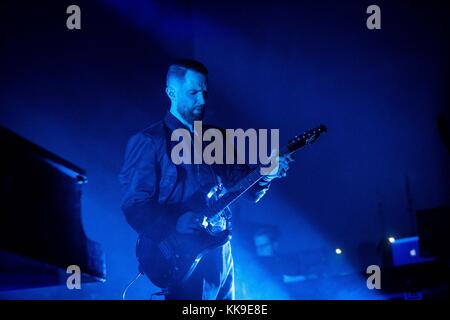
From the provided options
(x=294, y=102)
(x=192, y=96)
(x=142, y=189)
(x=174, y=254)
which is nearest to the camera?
(x=174, y=254)

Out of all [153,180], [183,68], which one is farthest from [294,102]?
[153,180]

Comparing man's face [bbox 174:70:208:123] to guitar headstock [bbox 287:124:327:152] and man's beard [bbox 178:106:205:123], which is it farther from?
guitar headstock [bbox 287:124:327:152]

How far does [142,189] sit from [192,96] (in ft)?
2.35

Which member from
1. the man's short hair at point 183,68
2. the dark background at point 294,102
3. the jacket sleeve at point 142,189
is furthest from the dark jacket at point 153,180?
the dark background at point 294,102

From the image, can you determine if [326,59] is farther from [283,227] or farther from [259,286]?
[259,286]

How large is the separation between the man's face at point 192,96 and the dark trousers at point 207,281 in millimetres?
912

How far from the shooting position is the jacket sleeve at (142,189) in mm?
2959

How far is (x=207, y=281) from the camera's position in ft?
9.78

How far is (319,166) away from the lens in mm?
5078

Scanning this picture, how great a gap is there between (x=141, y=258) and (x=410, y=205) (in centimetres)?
310

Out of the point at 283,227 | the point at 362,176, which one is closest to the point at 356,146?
the point at 362,176

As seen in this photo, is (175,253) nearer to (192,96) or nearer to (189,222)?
(189,222)

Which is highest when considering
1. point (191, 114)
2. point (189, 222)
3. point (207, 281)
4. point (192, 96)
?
point (192, 96)

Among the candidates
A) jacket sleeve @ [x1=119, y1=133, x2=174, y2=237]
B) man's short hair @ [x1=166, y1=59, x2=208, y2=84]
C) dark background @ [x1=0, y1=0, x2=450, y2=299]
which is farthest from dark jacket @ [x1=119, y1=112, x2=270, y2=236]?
dark background @ [x1=0, y1=0, x2=450, y2=299]
